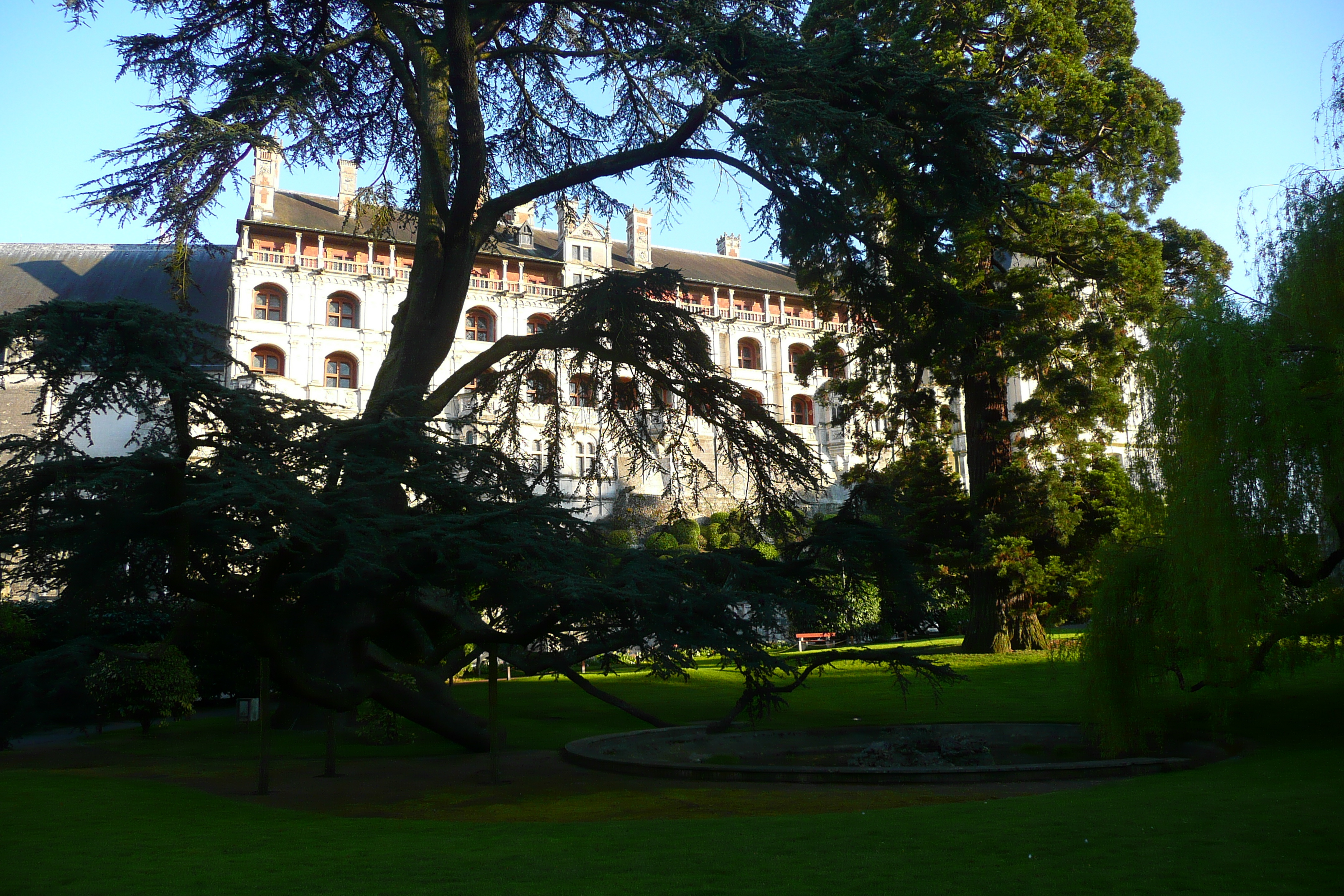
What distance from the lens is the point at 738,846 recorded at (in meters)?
6.08

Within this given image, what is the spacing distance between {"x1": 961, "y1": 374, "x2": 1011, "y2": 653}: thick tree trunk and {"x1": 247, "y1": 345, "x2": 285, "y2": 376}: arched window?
35625 mm

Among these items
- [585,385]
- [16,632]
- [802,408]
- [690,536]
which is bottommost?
[16,632]

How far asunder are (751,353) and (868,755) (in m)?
51.9

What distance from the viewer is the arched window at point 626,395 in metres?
13.3

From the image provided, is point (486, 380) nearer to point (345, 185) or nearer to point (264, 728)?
point (264, 728)

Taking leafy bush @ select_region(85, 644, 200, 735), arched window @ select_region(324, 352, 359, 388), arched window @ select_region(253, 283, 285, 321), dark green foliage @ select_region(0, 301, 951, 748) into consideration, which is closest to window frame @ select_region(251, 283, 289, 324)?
arched window @ select_region(253, 283, 285, 321)

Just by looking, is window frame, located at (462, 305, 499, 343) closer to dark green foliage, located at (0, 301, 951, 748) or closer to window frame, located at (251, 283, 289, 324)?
window frame, located at (251, 283, 289, 324)

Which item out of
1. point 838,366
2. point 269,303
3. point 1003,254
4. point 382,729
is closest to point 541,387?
point 382,729

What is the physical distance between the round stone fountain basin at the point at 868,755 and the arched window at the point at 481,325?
142 ft

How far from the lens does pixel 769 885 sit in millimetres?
5105

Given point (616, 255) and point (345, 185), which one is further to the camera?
point (616, 255)

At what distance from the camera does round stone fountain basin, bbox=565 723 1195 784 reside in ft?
29.1

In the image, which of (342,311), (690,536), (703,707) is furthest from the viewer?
(342,311)

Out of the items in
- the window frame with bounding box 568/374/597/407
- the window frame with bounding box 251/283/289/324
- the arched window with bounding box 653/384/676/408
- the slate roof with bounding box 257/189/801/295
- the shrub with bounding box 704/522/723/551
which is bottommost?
the shrub with bounding box 704/522/723/551
